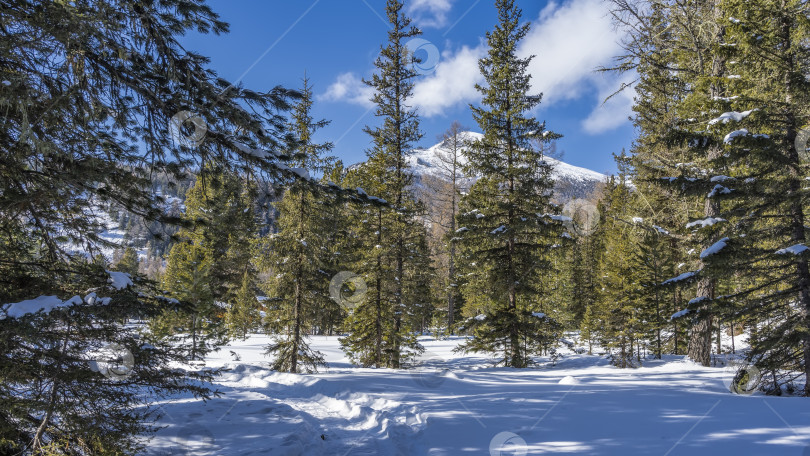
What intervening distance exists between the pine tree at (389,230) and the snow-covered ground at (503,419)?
5784mm

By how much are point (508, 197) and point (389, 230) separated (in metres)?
5.00

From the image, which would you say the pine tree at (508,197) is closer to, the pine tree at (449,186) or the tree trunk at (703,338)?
the tree trunk at (703,338)

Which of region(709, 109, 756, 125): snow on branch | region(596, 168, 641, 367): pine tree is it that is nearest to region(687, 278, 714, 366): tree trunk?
region(709, 109, 756, 125): snow on branch

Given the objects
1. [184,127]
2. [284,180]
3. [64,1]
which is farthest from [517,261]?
[64,1]

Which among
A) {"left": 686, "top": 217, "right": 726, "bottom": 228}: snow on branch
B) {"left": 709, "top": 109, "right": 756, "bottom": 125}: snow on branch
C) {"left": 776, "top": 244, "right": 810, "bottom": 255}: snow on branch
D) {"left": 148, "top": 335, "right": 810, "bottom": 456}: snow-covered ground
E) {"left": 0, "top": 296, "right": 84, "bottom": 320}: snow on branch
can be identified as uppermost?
{"left": 709, "top": 109, "right": 756, "bottom": 125}: snow on branch

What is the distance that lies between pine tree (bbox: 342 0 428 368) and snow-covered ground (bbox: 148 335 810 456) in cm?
578

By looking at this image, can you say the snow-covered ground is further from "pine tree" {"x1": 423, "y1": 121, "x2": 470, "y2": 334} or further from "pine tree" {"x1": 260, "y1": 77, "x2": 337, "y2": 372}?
"pine tree" {"x1": 423, "y1": 121, "x2": 470, "y2": 334}

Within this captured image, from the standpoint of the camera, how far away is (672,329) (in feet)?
72.2

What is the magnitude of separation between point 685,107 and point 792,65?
2.02m

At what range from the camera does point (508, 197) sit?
13.4 meters

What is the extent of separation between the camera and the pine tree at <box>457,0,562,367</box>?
13.5 metres

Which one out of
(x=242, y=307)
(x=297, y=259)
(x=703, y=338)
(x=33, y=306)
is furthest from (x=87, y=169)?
(x=242, y=307)

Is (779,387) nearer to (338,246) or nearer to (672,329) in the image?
(672,329)

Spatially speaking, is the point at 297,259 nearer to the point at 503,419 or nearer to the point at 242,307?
the point at 503,419
